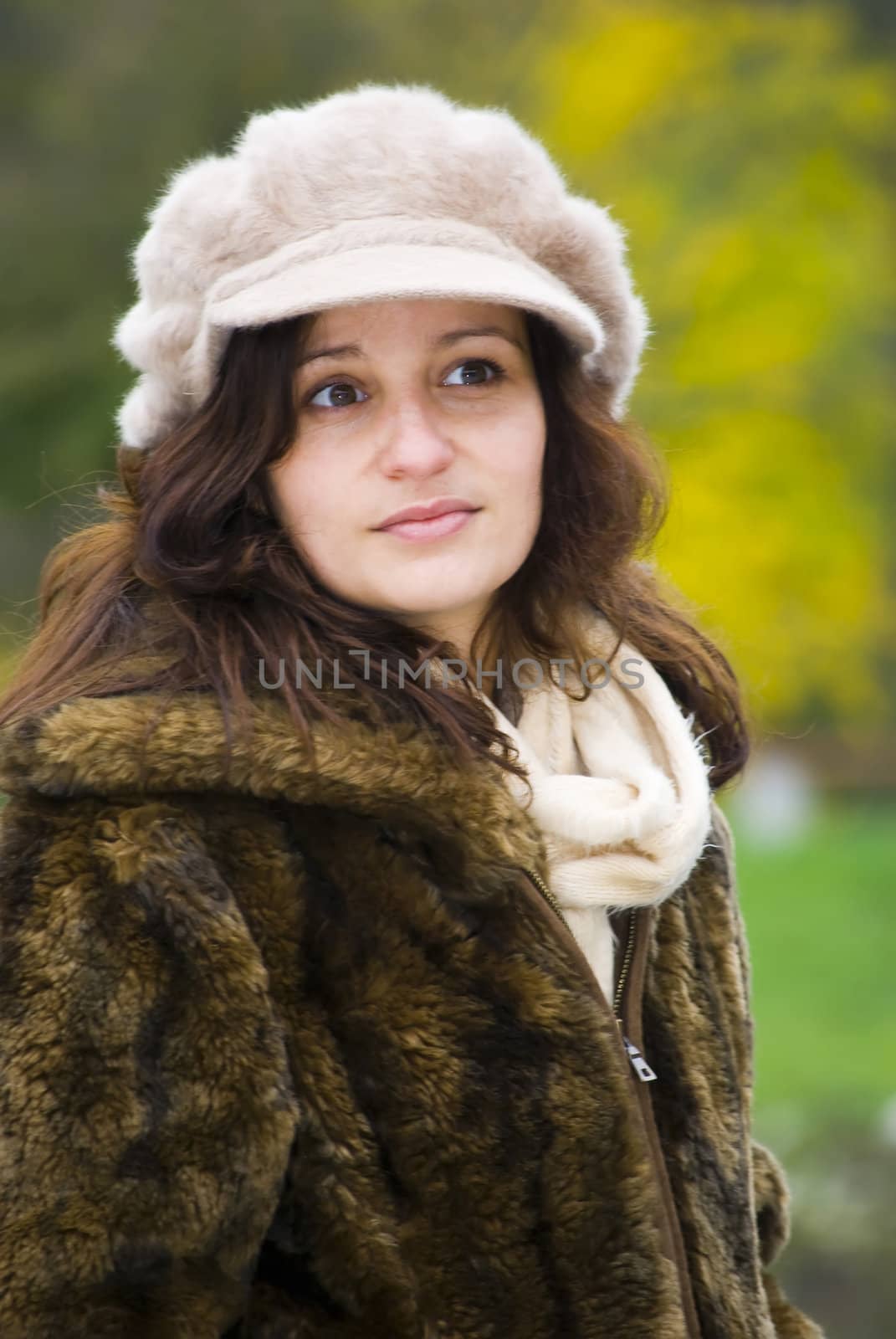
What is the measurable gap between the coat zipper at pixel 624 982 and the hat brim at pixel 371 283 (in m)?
0.64

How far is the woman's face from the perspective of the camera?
1816mm

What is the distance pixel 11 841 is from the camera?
1555mm

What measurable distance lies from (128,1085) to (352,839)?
1.13 ft

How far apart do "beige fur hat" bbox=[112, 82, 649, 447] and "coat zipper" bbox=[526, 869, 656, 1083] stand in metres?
0.66

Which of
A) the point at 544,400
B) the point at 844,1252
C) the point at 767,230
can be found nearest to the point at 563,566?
the point at 544,400

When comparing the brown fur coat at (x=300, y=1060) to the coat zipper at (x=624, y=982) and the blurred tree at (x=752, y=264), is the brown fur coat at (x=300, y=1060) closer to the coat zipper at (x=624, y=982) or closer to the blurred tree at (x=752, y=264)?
the coat zipper at (x=624, y=982)

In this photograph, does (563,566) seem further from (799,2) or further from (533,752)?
(799,2)

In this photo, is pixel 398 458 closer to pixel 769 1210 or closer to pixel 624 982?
pixel 624 982

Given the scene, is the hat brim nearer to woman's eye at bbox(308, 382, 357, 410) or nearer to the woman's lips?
woman's eye at bbox(308, 382, 357, 410)

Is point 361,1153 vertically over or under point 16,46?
under

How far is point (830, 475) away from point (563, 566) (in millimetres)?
9200

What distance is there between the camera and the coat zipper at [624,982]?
175 cm

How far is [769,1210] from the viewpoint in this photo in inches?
90.1

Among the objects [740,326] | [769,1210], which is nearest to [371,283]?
[769,1210]
